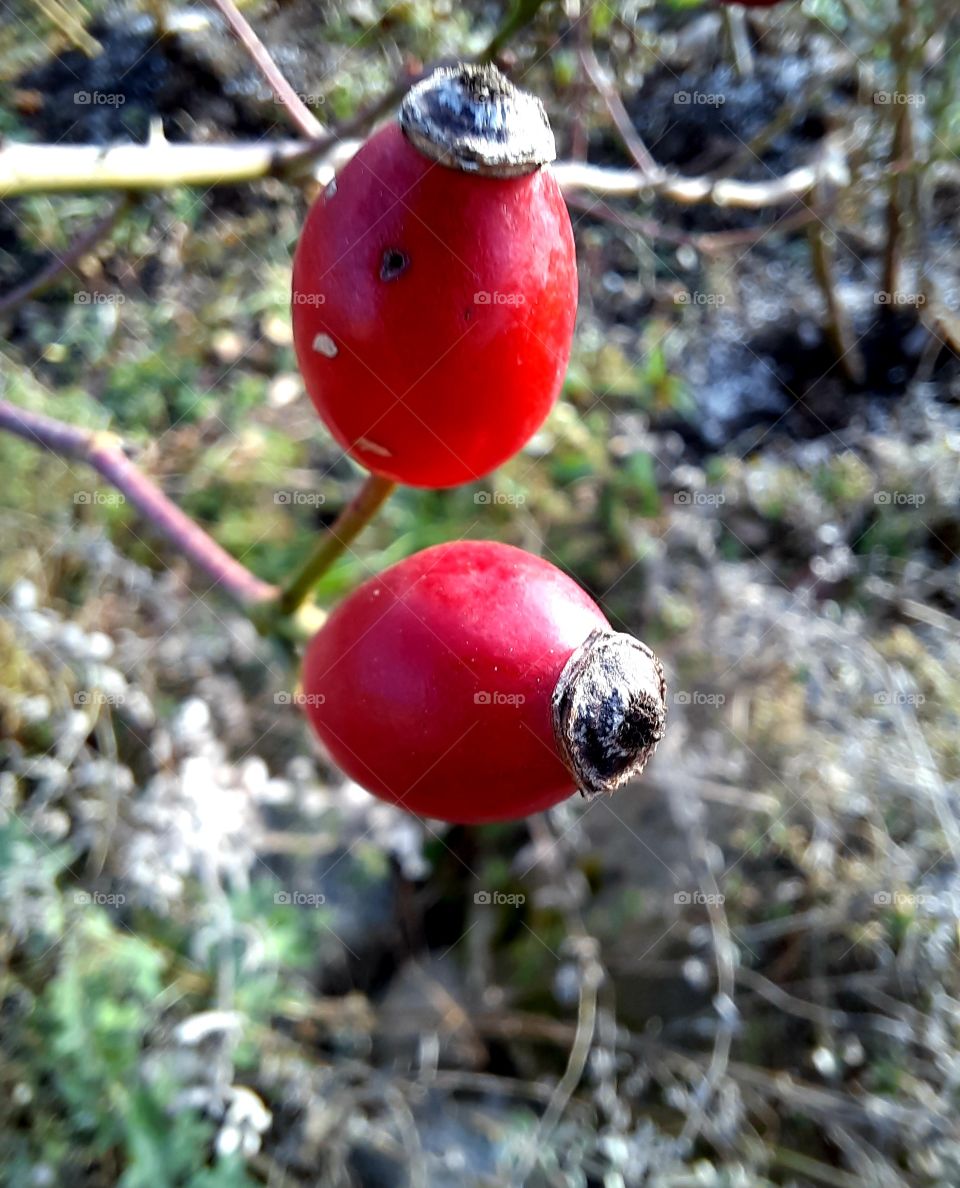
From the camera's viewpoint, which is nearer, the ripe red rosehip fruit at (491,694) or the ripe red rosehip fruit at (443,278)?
the ripe red rosehip fruit at (443,278)

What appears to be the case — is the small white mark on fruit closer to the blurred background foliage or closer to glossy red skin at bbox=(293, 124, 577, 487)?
glossy red skin at bbox=(293, 124, 577, 487)

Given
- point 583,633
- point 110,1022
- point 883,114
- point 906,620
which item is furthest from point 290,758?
point 883,114

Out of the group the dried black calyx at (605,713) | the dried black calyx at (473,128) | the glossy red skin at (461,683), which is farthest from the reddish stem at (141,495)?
the dried black calyx at (473,128)

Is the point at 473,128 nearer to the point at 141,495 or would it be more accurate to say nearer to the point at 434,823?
the point at 141,495

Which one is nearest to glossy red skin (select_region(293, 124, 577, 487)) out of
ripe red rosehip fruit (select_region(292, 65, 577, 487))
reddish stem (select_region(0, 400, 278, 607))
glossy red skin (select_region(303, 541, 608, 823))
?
ripe red rosehip fruit (select_region(292, 65, 577, 487))

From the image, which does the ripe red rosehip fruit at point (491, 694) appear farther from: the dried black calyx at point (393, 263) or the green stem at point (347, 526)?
the dried black calyx at point (393, 263)

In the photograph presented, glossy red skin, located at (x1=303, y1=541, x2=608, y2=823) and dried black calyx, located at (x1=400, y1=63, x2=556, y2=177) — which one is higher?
dried black calyx, located at (x1=400, y1=63, x2=556, y2=177)
